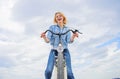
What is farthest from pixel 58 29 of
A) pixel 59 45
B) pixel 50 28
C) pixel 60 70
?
pixel 60 70

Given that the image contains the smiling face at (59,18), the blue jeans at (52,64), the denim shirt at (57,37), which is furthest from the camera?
the smiling face at (59,18)

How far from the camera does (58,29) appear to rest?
1080 cm

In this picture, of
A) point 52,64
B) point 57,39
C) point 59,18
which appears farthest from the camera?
point 59,18

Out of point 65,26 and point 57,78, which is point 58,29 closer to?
point 65,26

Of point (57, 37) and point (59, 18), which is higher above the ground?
point (59, 18)

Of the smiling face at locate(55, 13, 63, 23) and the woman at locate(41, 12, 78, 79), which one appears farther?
the smiling face at locate(55, 13, 63, 23)

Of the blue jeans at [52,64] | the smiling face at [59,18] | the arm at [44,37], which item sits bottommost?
the blue jeans at [52,64]

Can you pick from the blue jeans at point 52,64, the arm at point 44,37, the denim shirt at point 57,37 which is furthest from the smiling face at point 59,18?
the blue jeans at point 52,64

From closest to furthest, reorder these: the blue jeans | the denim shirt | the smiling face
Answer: the blue jeans → the denim shirt → the smiling face

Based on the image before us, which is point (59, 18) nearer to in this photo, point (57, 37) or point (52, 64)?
point (57, 37)

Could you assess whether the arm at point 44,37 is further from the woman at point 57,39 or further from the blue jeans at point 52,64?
the blue jeans at point 52,64

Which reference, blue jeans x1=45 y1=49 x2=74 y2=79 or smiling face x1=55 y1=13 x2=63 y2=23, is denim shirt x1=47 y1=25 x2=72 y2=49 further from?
smiling face x1=55 y1=13 x2=63 y2=23

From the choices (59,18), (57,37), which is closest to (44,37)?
(57,37)

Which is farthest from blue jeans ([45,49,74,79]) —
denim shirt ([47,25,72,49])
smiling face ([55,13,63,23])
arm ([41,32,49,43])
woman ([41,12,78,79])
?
smiling face ([55,13,63,23])
